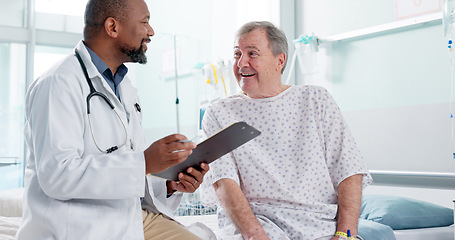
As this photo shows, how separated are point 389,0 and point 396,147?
2.83 ft

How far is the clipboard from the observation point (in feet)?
4.14

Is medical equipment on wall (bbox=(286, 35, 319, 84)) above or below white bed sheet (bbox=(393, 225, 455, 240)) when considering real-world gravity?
above

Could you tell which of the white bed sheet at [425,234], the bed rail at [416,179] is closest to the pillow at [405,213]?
Answer: the white bed sheet at [425,234]

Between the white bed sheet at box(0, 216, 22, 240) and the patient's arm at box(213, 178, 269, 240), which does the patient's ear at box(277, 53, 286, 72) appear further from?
the white bed sheet at box(0, 216, 22, 240)

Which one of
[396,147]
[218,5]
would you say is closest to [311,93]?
[396,147]

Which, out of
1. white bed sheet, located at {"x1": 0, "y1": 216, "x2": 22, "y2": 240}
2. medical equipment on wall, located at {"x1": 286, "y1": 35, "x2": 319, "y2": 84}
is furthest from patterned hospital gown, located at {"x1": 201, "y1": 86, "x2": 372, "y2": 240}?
medical equipment on wall, located at {"x1": 286, "y1": 35, "x2": 319, "y2": 84}

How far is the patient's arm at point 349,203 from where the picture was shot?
1.70 metres

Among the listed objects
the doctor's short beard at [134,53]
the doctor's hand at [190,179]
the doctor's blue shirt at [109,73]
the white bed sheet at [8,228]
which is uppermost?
the doctor's short beard at [134,53]

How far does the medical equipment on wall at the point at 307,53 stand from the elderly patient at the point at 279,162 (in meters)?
1.46

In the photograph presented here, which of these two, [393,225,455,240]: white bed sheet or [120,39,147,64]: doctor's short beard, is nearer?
[120,39,147,64]: doctor's short beard

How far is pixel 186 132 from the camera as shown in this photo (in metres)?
4.88

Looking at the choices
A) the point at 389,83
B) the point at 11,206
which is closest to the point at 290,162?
the point at 389,83

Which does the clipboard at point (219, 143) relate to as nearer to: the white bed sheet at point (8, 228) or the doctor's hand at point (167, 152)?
the doctor's hand at point (167, 152)

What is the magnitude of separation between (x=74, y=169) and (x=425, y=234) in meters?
1.66
